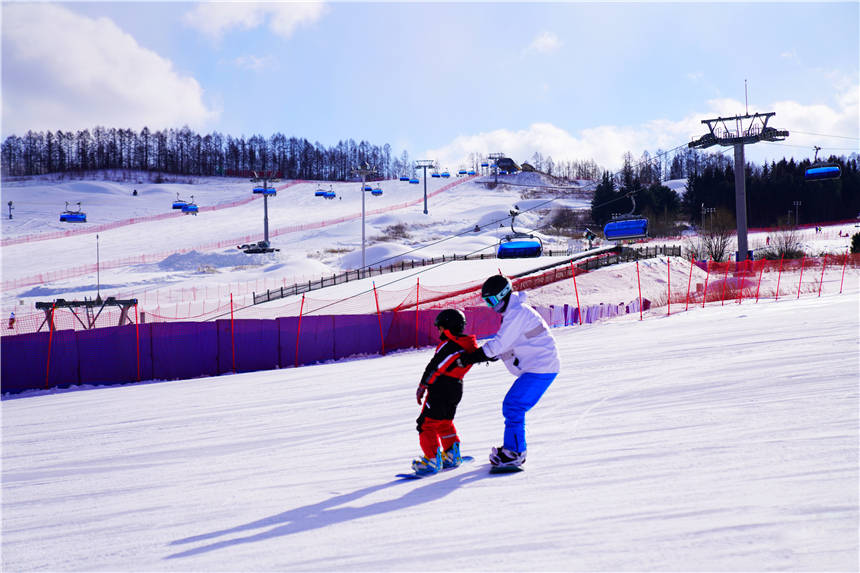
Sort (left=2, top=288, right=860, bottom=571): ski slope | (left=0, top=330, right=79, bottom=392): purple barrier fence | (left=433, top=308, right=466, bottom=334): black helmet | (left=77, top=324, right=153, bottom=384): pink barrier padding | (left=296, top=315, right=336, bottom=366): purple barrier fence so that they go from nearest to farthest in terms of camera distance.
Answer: (left=2, top=288, right=860, bottom=571): ski slope, (left=433, top=308, right=466, bottom=334): black helmet, (left=0, top=330, right=79, bottom=392): purple barrier fence, (left=77, top=324, right=153, bottom=384): pink barrier padding, (left=296, top=315, right=336, bottom=366): purple barrier fence

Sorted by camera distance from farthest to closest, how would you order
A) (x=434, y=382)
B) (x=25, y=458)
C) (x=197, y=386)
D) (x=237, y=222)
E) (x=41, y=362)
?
(x=237, y=222) < (x=41, y=362) < (x=197, y=386) < (x=25, y=458) < (x=434, y=382)

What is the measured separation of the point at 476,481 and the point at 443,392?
2.65 ft

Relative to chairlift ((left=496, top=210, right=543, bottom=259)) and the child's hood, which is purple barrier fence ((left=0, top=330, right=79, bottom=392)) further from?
chairlift ((left=496, top=210, right=543, bottom=259))

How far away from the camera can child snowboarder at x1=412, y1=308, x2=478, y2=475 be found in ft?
17.0

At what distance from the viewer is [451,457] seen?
5.57 metres

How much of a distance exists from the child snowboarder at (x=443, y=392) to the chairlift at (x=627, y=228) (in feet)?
68.3

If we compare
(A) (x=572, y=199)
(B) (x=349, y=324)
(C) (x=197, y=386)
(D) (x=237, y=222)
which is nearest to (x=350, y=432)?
(C) (x=197, y=386)

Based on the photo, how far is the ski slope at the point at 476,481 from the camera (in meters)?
3.78

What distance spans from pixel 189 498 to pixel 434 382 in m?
2.48

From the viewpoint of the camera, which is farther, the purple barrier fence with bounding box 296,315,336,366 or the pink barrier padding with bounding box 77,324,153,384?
the purple barrier fence with bounding box 296,315,336,366

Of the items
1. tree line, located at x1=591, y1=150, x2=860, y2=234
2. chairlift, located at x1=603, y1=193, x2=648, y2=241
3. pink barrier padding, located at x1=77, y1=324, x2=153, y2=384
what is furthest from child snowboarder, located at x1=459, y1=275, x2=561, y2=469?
tree line, located at x1=591, y1=150, x2=860, y2=234

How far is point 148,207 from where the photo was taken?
8781 centimetres

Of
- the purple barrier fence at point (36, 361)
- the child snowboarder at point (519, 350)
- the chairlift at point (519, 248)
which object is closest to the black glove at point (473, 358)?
the child snowboarder at point (519, 350)

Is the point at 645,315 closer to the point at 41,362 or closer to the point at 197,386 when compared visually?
the point at 197,386
